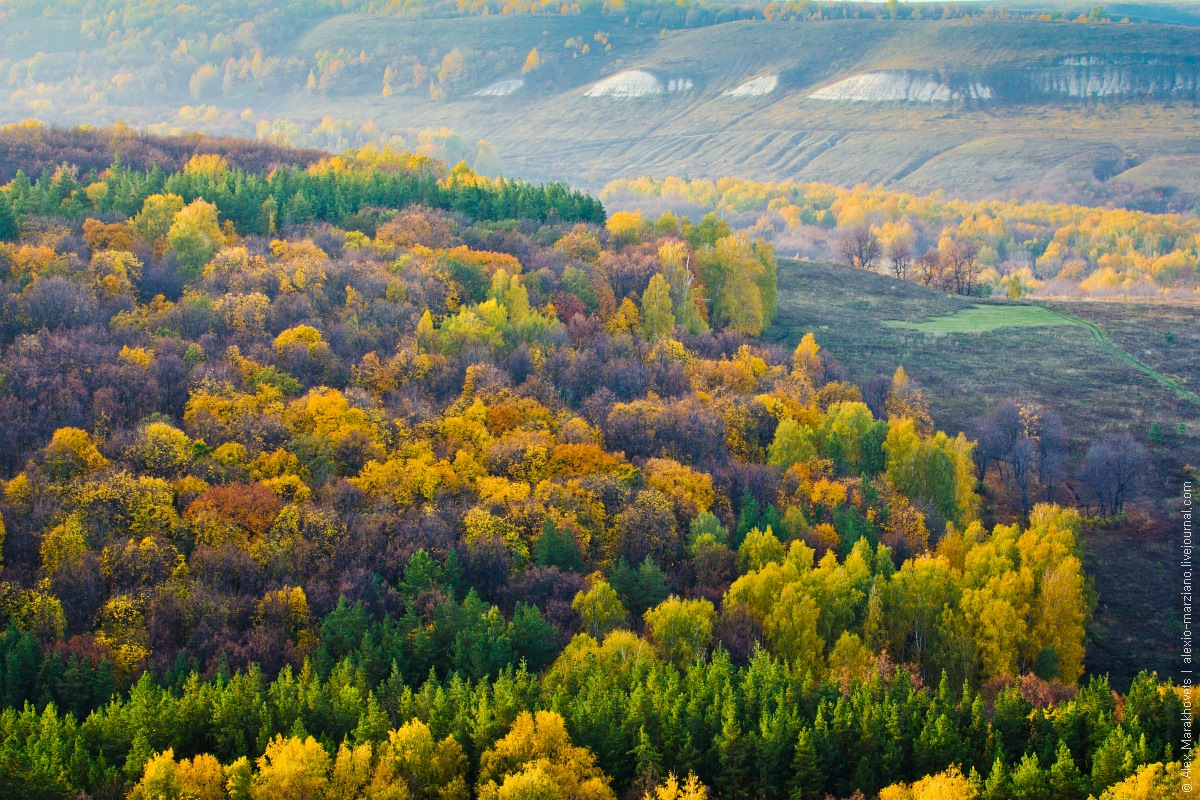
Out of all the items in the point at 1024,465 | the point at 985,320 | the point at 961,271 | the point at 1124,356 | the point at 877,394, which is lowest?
the point at 1024,465

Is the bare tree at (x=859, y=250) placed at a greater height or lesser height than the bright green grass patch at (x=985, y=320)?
greater

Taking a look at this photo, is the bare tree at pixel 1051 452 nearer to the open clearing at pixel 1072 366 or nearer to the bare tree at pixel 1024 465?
Result: the bare tree at pixel 1024 465

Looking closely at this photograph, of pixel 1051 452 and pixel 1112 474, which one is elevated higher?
pixel 1112 474

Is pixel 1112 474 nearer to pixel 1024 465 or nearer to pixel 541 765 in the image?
pixel 1024 465

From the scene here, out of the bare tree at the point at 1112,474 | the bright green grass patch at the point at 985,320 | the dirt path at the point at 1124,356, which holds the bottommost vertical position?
the bare tree at the point at 1112,474

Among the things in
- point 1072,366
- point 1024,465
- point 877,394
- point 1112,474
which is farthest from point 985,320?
point 1112,474

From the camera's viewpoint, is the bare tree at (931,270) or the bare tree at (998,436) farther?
the bare tree at (931,270)

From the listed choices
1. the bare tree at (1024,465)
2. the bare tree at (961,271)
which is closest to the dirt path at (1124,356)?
the bare tree at (961,271)
